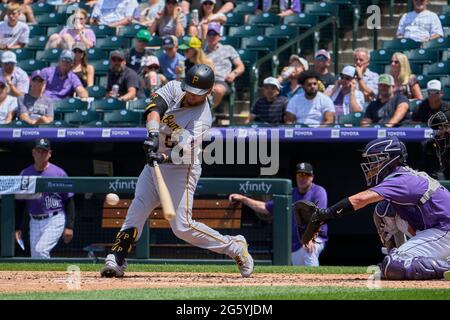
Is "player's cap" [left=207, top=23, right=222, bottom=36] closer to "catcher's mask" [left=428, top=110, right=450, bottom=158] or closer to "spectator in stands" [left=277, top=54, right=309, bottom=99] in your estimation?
"spectator in stands" [left=277, top=54, right=309, bottom=99]

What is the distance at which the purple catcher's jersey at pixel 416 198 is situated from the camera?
23.8ft

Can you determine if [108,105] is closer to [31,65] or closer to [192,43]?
[192,43]

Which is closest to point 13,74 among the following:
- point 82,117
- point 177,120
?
point 82,117

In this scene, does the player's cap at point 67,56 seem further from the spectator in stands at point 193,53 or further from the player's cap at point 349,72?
the player's cap at point 349,72

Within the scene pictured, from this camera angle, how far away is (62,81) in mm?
13719

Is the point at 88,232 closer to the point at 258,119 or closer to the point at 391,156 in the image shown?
the point at 258,119

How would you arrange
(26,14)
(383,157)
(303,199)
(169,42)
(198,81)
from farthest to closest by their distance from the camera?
(26,14)
(169,42)
(303,199)
(198,81)
(383,157)

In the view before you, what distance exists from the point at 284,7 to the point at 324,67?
219 cm

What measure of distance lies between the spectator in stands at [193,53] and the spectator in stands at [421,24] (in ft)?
8.70

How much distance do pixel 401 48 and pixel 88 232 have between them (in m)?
4.96

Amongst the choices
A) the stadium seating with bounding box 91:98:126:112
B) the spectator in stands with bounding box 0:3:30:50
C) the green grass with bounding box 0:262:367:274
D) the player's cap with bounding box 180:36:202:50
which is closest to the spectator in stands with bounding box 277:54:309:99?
the player's cap with bounding box 180:36:202:50

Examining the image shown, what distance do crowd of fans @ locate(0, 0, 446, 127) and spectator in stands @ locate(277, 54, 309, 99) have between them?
0.01m

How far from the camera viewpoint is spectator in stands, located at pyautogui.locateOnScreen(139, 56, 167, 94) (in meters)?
13.3

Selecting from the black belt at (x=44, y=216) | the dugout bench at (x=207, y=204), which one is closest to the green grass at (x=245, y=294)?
the dugout bench at (x=207, y=204)
